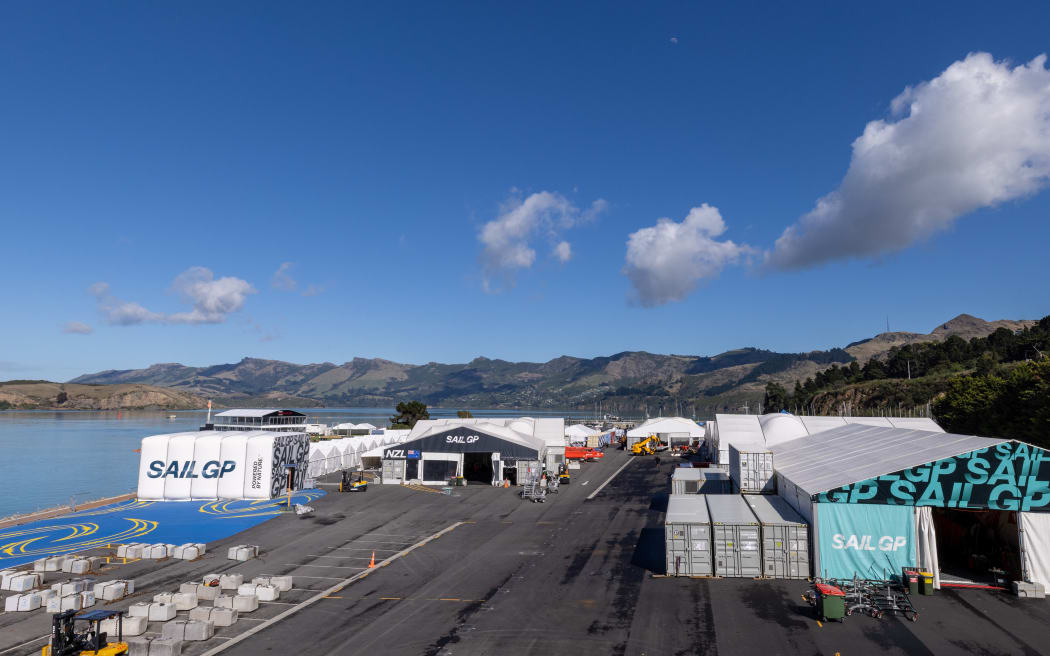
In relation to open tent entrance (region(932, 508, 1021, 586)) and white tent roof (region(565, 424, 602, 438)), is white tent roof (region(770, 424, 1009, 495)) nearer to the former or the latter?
open tent entrance (region(932, 508, 1021, 586))

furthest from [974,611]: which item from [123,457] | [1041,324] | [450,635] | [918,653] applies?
[1041,324]

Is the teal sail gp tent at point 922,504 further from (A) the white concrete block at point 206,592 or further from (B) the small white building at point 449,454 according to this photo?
(B) the small white building at point 449,454

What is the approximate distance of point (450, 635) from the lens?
19891 mm

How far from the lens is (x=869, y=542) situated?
25.8 m

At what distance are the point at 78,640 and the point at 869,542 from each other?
95.6ft

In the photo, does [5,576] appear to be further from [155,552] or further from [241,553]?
[241,553]

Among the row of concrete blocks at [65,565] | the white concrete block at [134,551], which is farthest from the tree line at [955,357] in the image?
the row of concrete blocks at [65,565]

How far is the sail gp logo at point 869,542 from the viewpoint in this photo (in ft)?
83.9

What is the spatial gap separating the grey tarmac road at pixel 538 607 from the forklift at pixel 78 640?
188 cm

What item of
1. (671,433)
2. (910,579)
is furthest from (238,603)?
(671,433)

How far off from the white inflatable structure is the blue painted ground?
1.08 m

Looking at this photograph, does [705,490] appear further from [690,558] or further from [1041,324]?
[1041,324]

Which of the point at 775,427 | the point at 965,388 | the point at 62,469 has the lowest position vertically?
the point at 62,469

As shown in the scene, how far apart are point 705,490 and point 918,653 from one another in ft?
93.2
